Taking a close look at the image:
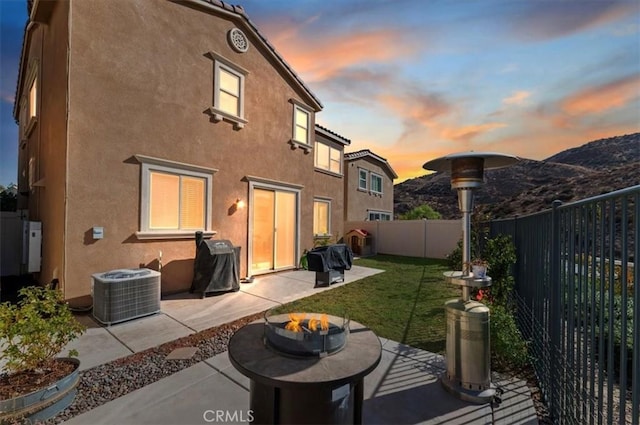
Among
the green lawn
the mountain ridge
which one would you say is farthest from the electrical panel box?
the mountain ridge

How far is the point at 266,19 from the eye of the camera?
8258mm

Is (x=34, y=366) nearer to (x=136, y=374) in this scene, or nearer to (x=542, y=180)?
(x=136, y=374)

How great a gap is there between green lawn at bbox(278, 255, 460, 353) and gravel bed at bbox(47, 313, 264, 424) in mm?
1613

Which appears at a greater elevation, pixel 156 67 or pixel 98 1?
pixel 98 1

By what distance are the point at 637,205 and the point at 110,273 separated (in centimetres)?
651

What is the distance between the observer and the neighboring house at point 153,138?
518cm

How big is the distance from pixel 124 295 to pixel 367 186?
1513 cm

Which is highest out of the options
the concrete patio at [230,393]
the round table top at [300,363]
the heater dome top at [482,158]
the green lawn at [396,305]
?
the heater dome top at [482,158]

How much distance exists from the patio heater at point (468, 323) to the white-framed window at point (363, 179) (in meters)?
14.3

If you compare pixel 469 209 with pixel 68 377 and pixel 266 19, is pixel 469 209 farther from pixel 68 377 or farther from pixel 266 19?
pixel 266 19

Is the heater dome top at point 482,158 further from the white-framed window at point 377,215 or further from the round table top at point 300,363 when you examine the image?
the white-framed window at point 377,215

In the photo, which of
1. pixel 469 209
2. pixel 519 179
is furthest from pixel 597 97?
pixel 519 179

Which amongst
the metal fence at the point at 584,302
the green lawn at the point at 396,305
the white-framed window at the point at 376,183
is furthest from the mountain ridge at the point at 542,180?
the metal fence at the point at 584,302

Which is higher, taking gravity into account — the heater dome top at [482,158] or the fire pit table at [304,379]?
the heater dome top at [482,158]
